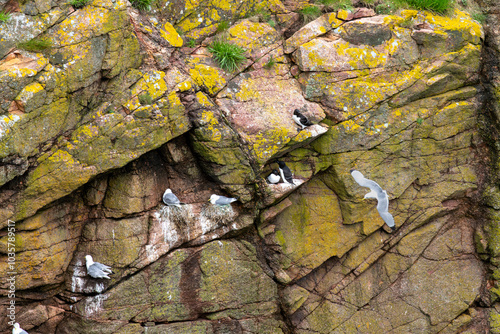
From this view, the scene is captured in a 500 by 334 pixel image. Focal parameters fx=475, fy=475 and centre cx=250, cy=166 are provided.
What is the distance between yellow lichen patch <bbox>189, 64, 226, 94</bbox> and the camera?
829 centimetres

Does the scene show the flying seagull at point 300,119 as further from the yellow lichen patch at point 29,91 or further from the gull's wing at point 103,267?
the yellow lichen patch at point 29,91

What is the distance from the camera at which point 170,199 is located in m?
7.98

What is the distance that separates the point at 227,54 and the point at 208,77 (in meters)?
0.56

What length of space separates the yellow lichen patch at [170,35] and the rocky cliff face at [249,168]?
48 mm

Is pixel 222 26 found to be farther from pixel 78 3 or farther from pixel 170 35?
pixel 78 3

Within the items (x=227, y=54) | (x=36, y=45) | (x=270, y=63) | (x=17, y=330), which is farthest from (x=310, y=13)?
(x=17, y=330)

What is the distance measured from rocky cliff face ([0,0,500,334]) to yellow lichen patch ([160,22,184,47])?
48mm

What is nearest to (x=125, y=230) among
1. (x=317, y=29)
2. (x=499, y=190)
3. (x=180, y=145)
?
(x=180, y=145)

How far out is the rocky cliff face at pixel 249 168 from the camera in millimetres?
7246

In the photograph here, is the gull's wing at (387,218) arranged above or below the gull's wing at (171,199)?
below

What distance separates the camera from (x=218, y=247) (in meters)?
8.32

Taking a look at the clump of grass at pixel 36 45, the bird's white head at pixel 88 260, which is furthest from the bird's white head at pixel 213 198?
the clump of grass at pixel 36 45

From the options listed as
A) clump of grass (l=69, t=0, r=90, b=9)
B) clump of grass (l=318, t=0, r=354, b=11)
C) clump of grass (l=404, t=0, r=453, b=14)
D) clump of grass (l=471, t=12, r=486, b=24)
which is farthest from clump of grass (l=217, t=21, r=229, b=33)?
clump of grass (l=471, t=12, r=486, b=24)

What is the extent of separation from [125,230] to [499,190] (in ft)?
23.8
